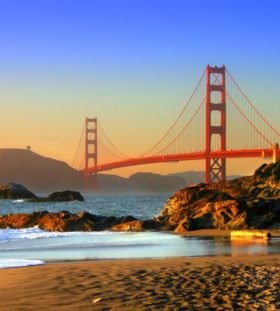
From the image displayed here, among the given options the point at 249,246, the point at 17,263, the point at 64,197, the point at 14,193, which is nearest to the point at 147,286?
the point at 17,263

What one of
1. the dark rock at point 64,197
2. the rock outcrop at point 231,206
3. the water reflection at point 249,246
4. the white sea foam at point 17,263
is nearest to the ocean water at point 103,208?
the rock outcrop at point 231,206

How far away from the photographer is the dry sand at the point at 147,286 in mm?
7438

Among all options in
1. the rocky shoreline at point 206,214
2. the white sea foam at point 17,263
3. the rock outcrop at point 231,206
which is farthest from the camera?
the rocky shoreline at point 206,214

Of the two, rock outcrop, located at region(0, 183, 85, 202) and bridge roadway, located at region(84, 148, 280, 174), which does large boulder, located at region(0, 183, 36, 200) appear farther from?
bridge roadway, located at region(84, 148, 280, 174)

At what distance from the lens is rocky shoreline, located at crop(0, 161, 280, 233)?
2464cm

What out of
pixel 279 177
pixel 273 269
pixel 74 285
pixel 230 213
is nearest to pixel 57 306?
pixel 74 285

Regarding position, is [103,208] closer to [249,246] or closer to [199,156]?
[199,156]

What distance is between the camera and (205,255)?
14.5 meters

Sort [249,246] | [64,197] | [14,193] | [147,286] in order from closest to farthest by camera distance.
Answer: [147,286] < [249,246] < [64,197] < [14,193]

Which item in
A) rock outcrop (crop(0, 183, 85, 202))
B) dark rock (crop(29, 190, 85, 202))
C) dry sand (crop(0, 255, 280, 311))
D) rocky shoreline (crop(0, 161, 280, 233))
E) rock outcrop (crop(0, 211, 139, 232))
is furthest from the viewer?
rock outcrop (crop(0, 183, 85, 202))

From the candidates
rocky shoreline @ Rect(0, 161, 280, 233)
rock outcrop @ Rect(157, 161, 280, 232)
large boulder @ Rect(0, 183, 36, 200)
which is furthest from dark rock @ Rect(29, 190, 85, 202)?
rock outcrop @ Rect(157, 161, 280, 232)

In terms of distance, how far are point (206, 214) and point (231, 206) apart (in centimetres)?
116

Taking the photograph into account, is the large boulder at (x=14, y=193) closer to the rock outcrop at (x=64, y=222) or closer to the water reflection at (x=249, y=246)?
the rock outcrop at (x=64, y=222)

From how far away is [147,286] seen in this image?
29.2 feet
